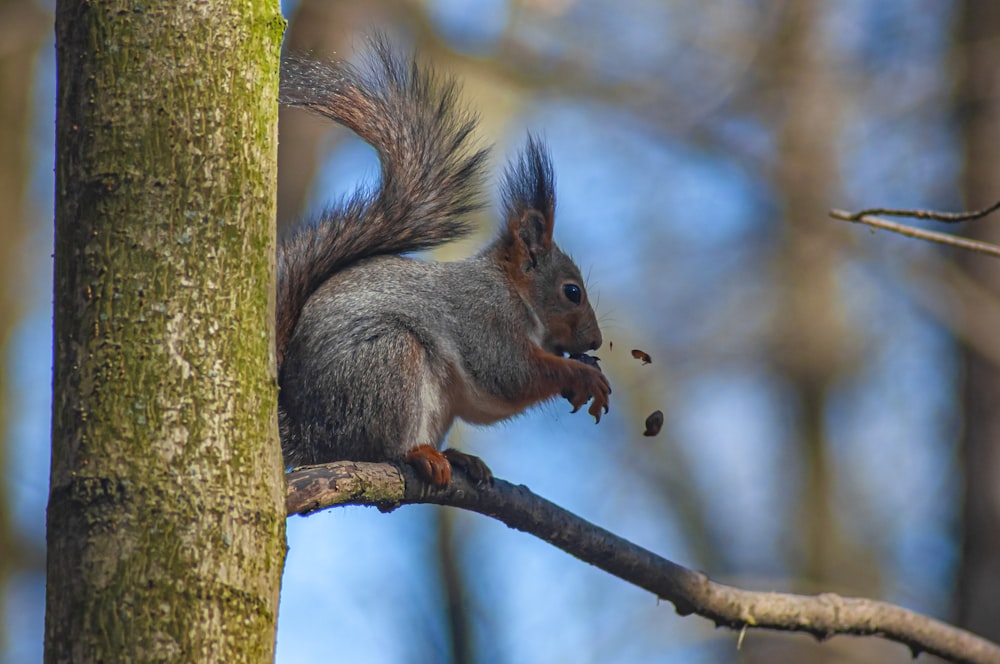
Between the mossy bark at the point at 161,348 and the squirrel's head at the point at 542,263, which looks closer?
the mossy bark at the point at 161,348

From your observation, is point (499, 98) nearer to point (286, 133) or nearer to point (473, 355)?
point (286, 133)

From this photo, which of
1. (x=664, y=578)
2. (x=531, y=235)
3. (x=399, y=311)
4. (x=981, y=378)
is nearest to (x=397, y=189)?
(x=399, y=311)

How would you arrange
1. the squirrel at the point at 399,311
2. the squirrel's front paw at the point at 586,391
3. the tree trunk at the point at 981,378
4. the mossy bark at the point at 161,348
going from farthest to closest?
1. the tree trunk at the point at 981,378
2. the squirrel's front paw at the point at 586,391
3. the squirrel at the point at 399,311
4. the mossy bark at the point at 161,348

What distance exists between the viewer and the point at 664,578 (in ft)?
6.73

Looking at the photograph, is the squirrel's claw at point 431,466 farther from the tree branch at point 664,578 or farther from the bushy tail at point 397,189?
the bushy tail at point 397,189

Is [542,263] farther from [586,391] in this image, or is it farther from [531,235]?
[586,391]

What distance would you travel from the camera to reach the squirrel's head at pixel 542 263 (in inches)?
120

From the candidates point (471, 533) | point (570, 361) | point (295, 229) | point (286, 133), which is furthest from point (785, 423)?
point (295, 229)

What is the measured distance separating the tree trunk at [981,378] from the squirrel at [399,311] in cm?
266

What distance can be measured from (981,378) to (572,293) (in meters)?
2.83

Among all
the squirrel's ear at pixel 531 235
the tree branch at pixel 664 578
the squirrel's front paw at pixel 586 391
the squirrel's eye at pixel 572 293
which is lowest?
the tree branch at pixel 664 578

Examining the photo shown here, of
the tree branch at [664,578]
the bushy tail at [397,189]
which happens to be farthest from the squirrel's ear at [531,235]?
the tree branch at [664,578]

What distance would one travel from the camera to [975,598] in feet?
14.9

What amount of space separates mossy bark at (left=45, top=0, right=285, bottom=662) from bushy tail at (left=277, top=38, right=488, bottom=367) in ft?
4.07
